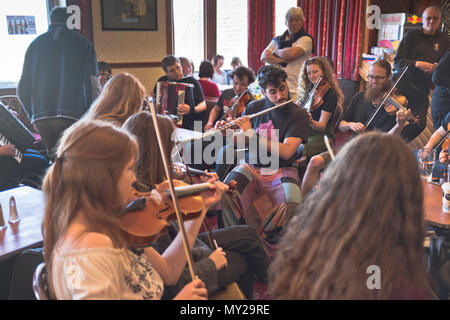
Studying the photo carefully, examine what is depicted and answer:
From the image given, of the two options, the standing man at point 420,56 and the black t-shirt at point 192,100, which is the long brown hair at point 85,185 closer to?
the black t-shirt at point 192,100

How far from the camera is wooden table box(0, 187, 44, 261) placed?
1463 mm

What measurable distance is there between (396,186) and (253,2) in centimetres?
535

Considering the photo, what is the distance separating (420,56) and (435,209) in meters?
2.44

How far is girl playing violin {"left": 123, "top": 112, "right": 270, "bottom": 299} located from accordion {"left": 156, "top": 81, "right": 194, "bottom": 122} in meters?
1.72

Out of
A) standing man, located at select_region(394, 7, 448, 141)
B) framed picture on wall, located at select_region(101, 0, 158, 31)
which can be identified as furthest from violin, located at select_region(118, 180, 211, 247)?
framed picture on wall, located at select_region(101, 0, 158, 31)

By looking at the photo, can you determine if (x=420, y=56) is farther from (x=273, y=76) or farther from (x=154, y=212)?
(x=154, y=212)

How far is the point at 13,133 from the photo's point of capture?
2.58 m

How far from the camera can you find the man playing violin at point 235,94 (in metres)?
3.35

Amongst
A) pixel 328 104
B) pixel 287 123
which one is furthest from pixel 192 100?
pixel 287 123

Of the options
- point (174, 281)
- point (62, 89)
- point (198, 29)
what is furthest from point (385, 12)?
point (174, 281)

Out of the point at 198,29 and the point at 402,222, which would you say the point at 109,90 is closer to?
the point at 402,222

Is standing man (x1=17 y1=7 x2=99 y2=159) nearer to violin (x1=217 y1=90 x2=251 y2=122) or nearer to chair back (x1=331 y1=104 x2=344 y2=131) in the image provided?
violin (x1=217 y1=90 x2=251 y2=122)

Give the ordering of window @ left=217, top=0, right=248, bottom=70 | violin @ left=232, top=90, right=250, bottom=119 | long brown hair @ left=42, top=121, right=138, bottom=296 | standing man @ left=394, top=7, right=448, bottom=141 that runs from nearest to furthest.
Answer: long brown hair @ left=42, top=121, right=138, bottom=296 → violin @ left=232, top=90, right=250, bottom=119 → standing man @ left=394, top=7, right=448, bottom=141 → window @ left=217, top=0, right=248, bottom=70

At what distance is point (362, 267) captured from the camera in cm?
90
